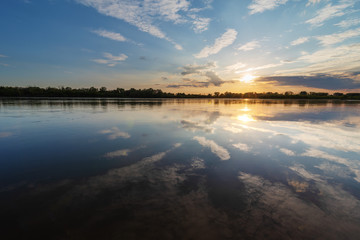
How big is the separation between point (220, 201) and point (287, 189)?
8.06 feet

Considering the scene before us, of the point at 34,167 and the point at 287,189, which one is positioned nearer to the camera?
the point at 287,189

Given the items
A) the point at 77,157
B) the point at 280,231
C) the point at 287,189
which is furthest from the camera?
the point at 77,157

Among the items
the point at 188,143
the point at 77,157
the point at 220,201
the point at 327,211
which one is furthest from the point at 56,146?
the point at 327,211

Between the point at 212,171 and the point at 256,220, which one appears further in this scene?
the point at 212,171

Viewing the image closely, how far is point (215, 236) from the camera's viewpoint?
3.32 m

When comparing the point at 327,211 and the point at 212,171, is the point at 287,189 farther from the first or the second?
the point at 212,171

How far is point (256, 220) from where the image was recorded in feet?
12.4

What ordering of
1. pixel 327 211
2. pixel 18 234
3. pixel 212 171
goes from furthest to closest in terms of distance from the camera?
1. pixel 212 171
2. pixel 327 211
3. pixel 18 234

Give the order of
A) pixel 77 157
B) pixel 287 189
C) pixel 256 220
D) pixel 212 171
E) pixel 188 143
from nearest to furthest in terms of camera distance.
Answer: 1. pixel 256 220
2. pixel 287 189
3. pixel 212 171
4. pixel 77 157
5. pixel 188 143

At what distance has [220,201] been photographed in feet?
14.7

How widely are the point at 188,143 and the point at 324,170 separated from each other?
640cm

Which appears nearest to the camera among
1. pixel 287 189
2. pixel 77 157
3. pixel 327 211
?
pixel 327 211

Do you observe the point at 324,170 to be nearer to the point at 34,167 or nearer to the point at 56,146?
the point at 34,167

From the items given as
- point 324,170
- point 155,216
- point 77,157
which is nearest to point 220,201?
point 155,216
